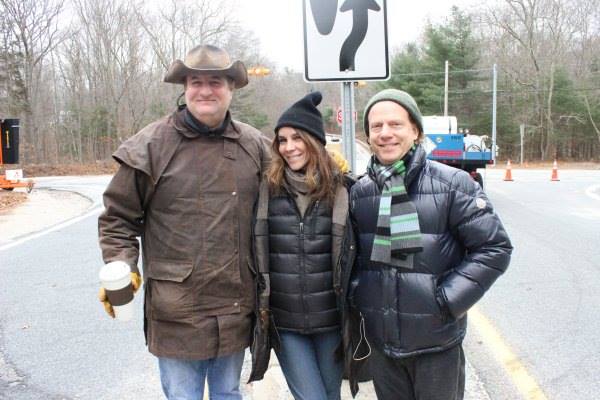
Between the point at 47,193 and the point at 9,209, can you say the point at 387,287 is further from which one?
the point at 47,193

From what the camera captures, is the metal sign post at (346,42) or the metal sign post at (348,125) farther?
the metal sign post at (348,125)

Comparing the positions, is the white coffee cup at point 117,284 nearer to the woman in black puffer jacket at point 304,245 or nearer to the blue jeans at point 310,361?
the woman in black puffer jacket at point 304,245

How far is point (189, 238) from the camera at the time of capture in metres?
2.44

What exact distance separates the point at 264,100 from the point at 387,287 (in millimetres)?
58006

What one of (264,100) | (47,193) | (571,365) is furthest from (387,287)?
(264,100)

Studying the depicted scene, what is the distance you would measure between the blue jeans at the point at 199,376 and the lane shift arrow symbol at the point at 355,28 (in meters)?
1.88

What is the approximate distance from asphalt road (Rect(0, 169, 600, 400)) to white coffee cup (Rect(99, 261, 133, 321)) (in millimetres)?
1424

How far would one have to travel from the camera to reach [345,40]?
3387 millimetres

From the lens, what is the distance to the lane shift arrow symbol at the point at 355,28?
10.8 ft

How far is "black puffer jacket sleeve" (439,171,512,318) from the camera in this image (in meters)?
2.22

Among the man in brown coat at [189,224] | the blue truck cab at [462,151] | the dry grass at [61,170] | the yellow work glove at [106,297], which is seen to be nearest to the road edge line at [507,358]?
the man in brown coat at [189,224]

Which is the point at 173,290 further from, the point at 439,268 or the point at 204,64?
the point at 439,268

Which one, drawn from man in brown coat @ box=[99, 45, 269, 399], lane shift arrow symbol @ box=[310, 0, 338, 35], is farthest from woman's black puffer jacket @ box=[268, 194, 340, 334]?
lane shift arrow symbol @ box=[310, 0, 338, 35]

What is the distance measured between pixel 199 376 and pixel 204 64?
1467 mm
